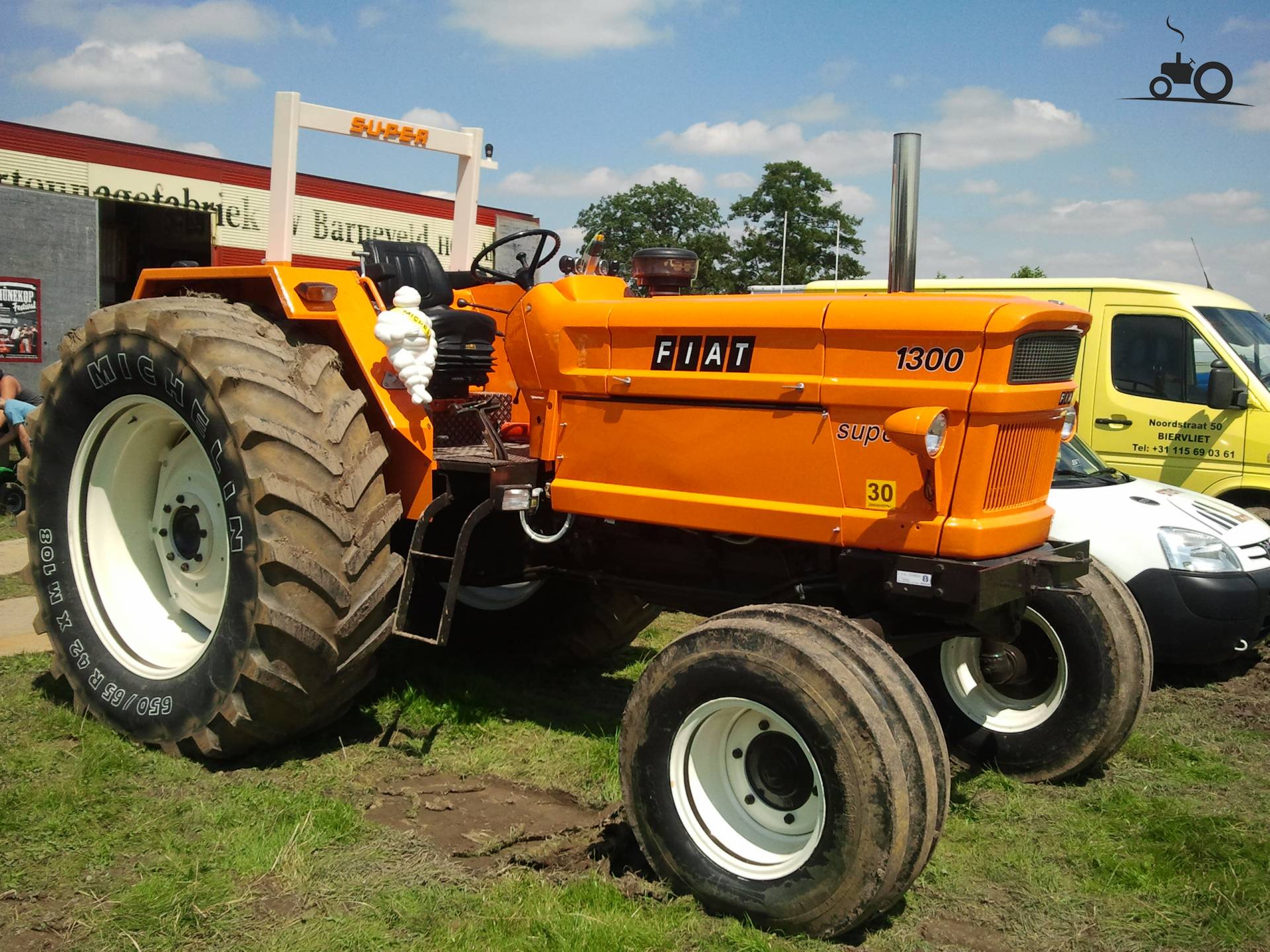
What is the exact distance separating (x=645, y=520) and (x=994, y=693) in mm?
1807

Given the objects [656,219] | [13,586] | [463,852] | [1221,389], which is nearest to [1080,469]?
[1221,389]

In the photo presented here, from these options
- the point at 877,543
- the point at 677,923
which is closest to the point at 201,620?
the point at 677,923

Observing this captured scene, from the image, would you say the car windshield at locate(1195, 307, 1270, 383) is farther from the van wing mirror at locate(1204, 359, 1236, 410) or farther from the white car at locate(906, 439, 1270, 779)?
the white car at locate(906, 439, 1270, 779)

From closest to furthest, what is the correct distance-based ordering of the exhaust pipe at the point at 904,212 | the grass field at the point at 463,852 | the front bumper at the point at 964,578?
the grass field at the point at 463,852
the front bumper at the point at 964,578
the exhaust pipe at the point at 904,212

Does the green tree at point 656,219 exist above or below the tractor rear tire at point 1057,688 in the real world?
above

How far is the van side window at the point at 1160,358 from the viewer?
7500mm

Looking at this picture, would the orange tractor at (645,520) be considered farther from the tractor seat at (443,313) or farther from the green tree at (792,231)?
the green tree at (792,231)

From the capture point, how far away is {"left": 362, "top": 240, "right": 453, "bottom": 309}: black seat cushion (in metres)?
4.88

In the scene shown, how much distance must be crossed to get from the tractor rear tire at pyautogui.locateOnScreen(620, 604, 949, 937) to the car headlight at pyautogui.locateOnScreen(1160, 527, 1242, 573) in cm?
331

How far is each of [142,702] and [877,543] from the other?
2.81 metres

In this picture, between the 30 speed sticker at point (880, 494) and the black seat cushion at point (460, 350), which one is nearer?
the 30 speed sticker at point (880, 494)

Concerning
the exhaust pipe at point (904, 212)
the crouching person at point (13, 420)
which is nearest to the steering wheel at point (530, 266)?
the exhaust pipe at point (904, 212)

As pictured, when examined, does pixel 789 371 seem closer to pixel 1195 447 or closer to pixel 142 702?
pixel 142 702

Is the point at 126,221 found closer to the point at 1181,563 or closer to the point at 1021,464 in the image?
the point at 1181,563
